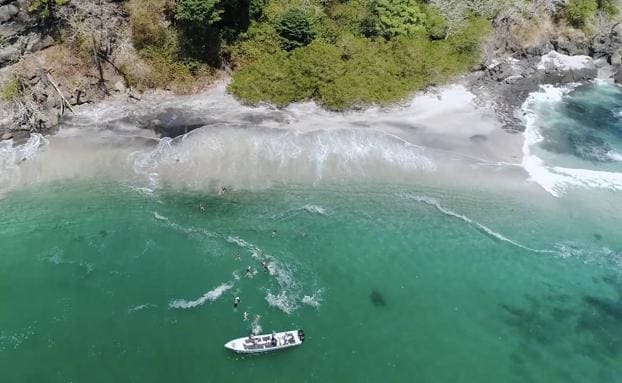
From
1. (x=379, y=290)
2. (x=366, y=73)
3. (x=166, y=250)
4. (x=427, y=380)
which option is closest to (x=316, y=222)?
(x=379, y=290)

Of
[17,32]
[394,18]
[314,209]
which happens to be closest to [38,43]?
[17,32]

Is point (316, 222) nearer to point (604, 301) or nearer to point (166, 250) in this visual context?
point (166, 250)

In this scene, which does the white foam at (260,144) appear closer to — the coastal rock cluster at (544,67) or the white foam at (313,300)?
the coastal rock cluster at (544,67)

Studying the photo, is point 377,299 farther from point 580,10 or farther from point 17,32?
point 580,10

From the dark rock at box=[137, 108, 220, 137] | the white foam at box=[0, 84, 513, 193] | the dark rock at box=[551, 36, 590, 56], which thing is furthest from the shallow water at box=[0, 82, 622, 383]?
the dark rock at box=[551, 36, 590, 56]

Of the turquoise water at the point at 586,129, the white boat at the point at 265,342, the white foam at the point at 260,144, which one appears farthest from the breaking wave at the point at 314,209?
the turquoise water at the point at 586,129

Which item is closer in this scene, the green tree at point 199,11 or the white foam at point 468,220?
the white foam at point 468,220
